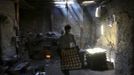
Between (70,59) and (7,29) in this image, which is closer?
(70,59)

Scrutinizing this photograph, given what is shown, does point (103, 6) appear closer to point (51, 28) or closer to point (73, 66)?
point (73, 66)

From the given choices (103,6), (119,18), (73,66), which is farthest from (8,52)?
(119,18)

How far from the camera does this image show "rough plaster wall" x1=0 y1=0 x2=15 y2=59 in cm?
1648

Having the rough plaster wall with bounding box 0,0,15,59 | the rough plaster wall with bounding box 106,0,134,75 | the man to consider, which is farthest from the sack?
the rough plaster wall with bounding box 0,0,15,59

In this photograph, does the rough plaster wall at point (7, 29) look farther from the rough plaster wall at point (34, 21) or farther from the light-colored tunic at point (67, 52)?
the rough plaster wall at point (34, 21)

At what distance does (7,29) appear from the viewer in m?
17.0

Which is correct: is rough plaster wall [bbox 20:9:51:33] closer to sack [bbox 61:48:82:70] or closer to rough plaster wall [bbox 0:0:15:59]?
rough plaster wall [bbox 0:0:15:59]

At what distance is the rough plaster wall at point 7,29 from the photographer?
54.1 ft

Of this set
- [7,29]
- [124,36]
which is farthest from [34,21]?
[124,36]

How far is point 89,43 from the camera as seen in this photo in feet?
82.6

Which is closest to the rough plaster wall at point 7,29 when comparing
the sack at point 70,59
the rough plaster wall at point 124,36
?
the sack at point 70,59

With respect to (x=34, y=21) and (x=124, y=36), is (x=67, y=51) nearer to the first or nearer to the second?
(x=124, y=36)

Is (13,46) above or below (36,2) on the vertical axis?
below

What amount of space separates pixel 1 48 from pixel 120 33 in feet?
37.8
